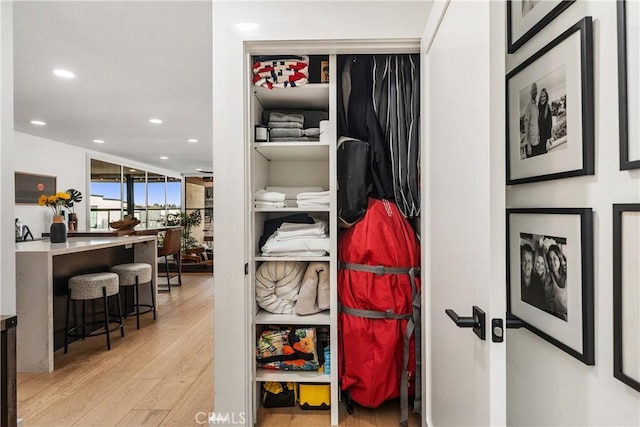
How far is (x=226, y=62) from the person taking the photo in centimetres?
157

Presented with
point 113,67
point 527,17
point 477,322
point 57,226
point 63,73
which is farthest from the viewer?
point 57,226

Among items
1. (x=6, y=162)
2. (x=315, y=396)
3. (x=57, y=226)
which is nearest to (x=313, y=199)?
(x=315, y=396)

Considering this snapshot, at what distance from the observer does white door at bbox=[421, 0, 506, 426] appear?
799 millimetres

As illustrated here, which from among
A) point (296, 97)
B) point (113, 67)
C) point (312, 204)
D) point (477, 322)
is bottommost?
point (477, 322)

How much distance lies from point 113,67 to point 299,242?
7.28 feet

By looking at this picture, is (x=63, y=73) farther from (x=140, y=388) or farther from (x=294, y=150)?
(x=140, y=388)

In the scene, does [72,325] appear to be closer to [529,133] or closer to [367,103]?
[367,103]

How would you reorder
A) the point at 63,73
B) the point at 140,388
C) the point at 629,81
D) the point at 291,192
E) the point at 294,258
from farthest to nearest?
1. the point at 63,73
2. the point at 140,388
3. the point at 291,192
4. the point at 294,258
5. the point at 629,81

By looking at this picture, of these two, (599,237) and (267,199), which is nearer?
(599,237)

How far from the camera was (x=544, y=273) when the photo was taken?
951 millimetres

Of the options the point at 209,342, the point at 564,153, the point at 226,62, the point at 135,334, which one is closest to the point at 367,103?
the point at 226,62

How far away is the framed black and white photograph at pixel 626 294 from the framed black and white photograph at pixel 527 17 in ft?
1.79

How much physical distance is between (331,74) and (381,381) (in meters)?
1.62

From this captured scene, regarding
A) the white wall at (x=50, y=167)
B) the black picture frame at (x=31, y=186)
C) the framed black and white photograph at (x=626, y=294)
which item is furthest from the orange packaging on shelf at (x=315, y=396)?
the black picture frame at (x=31, y=186)
